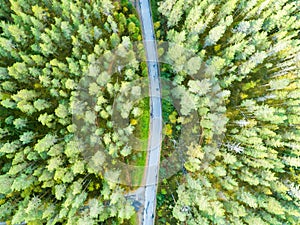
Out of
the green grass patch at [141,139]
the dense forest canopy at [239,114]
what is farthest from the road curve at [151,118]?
the dense forest canopy at [239,114]

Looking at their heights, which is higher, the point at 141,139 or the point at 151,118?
the point at 151,118

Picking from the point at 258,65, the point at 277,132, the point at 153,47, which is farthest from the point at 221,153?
the point at 153,47

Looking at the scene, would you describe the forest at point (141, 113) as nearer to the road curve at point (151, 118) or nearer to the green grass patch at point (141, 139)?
the green grass patch at point (141, 139)

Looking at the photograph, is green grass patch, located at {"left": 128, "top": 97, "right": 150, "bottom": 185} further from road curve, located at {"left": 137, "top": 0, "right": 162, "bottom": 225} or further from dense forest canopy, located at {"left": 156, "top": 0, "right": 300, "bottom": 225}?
dense forest canopy, located at {"left": 156, "top": 0, "right": 300, "bottom": 225}

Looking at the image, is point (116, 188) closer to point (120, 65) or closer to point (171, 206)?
point (171, 206)

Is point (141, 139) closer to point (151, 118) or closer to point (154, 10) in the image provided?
point (151, 118)

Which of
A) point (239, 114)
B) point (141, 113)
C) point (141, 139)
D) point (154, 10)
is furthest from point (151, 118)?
point (154, 10)
